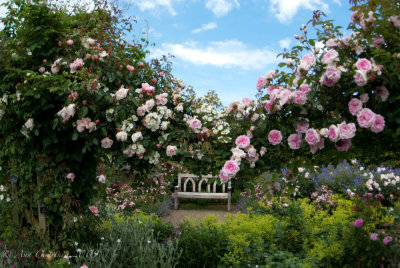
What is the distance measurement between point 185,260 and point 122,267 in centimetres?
67

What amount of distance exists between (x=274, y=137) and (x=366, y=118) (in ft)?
→ 2.05

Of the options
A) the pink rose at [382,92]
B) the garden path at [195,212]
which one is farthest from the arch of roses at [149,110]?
the garden path at [195,212]

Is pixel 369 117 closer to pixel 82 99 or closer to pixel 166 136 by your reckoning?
pixel 166 136

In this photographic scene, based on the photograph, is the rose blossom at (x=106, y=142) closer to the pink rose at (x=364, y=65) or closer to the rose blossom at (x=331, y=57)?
the rose blossom at (x=331, y=57)

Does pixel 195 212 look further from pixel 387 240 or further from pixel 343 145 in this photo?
pixel 343 145

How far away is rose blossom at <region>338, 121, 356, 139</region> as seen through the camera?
7.21ft

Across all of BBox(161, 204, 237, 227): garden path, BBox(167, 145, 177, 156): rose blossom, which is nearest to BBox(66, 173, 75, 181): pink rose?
BBox(167, 145, 177, 156): rose blossom

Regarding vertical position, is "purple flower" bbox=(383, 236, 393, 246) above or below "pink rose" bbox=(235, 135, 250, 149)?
below

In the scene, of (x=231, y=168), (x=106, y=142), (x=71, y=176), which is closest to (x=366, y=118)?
(x=231, y=168)

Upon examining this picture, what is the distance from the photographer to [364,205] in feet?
11.3

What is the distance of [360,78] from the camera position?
212 centimetres

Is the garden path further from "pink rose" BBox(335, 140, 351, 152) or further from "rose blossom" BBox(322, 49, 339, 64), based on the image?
"rose blossom" BBox(322, 49, 339, 64)

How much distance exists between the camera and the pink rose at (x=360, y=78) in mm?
2104

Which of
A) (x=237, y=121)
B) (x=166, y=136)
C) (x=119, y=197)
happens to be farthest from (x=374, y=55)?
(x=119, y=197)
